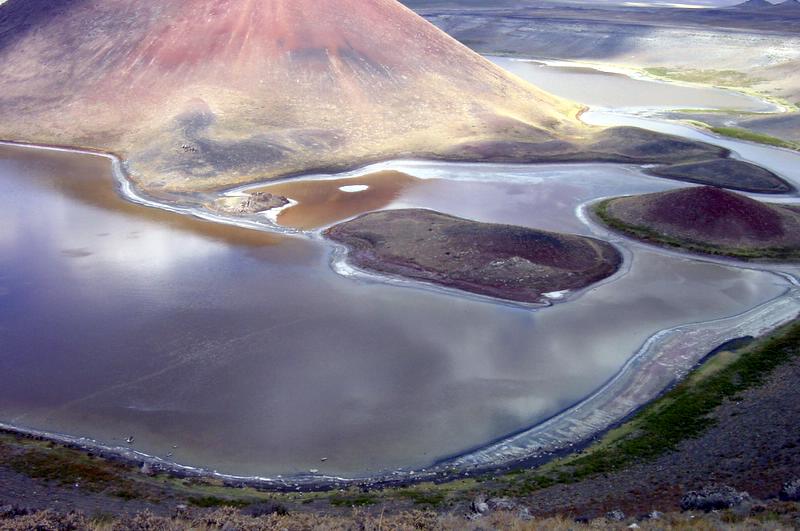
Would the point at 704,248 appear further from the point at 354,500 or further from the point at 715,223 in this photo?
the point at 354,500

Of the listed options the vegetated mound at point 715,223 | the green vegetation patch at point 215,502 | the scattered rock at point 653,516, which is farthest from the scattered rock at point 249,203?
the scattered rock at point 653,516

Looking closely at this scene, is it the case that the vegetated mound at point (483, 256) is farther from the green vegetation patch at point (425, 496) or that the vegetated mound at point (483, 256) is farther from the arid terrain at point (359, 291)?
the green vegetation patch at point (425, 496)

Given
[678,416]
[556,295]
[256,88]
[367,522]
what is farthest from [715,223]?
[256,88]

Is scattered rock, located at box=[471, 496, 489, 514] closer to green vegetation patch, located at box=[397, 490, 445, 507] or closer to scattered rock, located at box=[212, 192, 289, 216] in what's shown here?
green vegetation patch, located at box=[397, 490, 445, 507]

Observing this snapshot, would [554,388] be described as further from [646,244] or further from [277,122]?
[277,122]

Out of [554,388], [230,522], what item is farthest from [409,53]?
[230,522]
